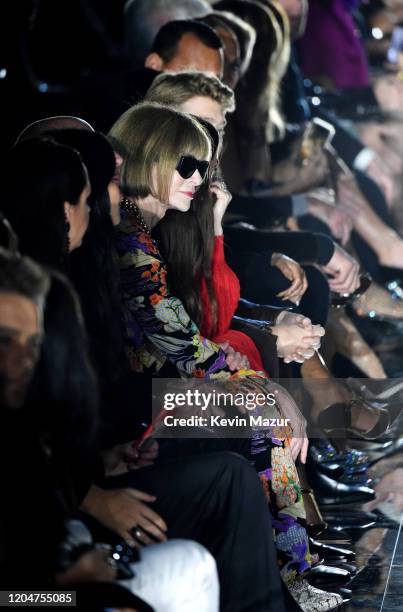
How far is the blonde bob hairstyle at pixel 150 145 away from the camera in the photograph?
116 inches

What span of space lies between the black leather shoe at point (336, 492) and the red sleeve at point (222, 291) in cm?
70

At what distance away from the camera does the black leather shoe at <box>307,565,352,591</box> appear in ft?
10.1

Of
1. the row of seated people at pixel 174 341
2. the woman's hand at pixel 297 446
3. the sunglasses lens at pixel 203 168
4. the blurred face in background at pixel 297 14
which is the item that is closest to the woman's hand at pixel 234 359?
the row of seated people at pixel 174 341

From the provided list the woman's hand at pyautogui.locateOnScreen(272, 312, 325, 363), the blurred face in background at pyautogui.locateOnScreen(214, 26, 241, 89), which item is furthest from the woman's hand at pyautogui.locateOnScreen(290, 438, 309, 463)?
the blurred face in background at pyautogui.locateOnScreen(214, 26, 241, 89)

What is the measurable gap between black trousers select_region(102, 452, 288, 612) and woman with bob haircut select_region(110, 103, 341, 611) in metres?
0.30

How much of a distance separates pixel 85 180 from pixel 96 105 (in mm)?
886

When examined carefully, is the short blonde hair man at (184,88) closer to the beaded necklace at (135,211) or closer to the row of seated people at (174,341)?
the row of seated people at (174,341)

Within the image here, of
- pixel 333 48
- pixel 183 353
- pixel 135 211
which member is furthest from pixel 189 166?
pixel 333 48

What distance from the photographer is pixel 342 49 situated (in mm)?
5621

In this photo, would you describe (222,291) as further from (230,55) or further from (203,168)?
(230,55)

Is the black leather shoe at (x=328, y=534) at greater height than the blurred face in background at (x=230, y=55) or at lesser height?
lesser

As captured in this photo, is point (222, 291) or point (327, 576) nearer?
point (327, 576)

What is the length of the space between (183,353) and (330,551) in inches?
31.8

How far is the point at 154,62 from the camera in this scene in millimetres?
3871
